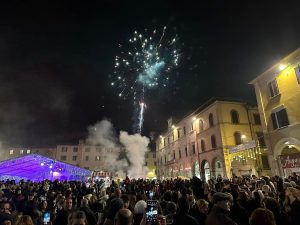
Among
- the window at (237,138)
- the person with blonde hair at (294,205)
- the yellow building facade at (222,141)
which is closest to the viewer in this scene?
the person with blonde hair at (294,205)

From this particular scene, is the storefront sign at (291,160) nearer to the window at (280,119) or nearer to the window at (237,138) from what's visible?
the window at (280,119)

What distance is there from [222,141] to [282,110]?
435 inches

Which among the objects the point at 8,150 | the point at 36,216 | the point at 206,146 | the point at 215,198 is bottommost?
the point at 36,216

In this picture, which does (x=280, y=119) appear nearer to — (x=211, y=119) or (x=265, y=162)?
(x=265, y=162)

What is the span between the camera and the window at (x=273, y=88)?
71.0 feet

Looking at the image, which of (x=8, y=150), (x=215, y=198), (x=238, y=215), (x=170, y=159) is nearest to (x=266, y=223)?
(x=215, y=198)

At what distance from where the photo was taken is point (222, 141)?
101 ft

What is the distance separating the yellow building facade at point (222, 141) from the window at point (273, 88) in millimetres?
5162

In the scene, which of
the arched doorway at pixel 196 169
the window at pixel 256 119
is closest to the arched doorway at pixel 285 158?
the window at pixel 256 119

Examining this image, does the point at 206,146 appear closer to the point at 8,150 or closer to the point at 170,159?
the point at 170,159

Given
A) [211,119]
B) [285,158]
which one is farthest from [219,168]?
[285,158]

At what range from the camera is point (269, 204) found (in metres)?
4.43

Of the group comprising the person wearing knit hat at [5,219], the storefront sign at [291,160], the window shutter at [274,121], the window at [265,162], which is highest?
the window shutter at [274,121]

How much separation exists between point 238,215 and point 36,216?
5.73 metres
